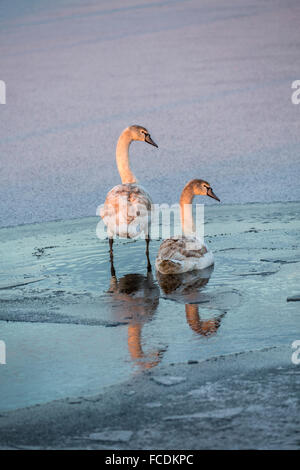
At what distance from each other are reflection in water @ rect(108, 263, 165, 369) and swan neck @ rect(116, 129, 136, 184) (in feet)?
5.74

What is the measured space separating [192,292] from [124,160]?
3.07m

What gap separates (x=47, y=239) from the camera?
912 cm

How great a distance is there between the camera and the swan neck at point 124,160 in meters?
9.28

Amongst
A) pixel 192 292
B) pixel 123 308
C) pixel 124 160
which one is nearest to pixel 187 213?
pixel 192 292

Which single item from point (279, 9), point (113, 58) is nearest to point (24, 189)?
point (113, 58)

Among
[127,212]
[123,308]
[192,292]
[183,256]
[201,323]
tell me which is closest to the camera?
[201,323]

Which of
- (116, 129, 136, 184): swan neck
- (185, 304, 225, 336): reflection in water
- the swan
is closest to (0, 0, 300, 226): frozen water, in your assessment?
(116, 129, 136, 184): swan neck

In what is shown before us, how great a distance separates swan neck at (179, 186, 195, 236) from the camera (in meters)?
8.01

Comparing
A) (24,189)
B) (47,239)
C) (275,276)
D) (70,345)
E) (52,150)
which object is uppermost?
(52,150)

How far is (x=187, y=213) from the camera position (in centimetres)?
809

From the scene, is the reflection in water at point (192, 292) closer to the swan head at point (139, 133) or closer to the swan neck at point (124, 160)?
the swan neck at point (124, 160)

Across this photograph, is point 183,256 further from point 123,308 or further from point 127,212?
point 123,308
